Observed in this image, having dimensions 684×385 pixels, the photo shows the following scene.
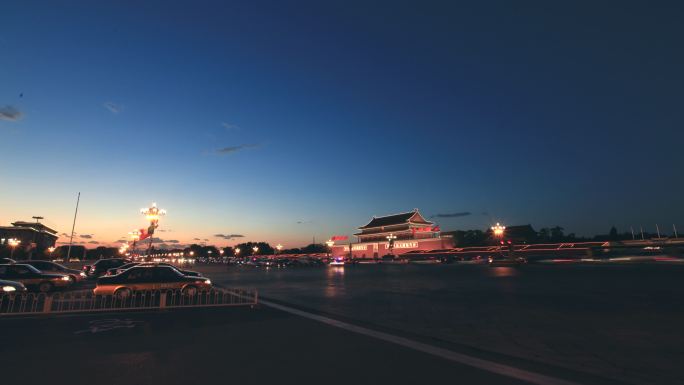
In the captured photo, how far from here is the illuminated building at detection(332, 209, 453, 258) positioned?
284 ft

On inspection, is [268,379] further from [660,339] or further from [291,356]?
[660,339]

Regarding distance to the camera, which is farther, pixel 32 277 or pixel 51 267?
pixel 51 267

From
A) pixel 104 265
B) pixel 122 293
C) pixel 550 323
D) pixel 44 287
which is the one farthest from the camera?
pixel 104 265

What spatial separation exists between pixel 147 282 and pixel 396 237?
269 feet

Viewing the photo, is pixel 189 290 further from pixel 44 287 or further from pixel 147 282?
pixel 44 287

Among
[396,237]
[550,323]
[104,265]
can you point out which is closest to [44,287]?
[104,265]

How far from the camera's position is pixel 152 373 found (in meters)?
6.03

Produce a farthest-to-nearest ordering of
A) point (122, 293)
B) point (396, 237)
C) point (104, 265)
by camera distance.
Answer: point (396, 237) < point (104, 265) < point (122, 293)

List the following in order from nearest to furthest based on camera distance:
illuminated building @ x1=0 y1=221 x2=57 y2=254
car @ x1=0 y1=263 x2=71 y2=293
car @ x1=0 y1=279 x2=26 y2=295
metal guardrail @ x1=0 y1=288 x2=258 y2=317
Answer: metal guardrail @ x1=0 y1=288 x2=258 y2=317 < car @ x1=0 y1=279 x2=26 y2=295 < car @ x1=0 y1=263 x2=71 y2=293 < illuminated building @ x1=0 y1=221 x2=57 y2=254

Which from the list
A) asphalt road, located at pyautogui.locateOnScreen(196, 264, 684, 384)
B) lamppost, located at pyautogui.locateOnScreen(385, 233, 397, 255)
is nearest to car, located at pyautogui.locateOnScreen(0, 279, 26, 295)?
asphalt road, located at pyautogui.locateOnScreen(196, 264, 684, 384)

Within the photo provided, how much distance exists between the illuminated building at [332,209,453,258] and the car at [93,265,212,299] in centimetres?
7487

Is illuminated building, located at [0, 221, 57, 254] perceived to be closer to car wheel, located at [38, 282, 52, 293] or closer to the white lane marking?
car wheel, located at [38, 282, 52, 293]

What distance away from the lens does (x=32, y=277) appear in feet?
56.4

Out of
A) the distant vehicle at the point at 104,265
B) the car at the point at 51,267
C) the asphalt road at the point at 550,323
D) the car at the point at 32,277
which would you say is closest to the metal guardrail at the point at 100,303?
the car at the point at 32,277
